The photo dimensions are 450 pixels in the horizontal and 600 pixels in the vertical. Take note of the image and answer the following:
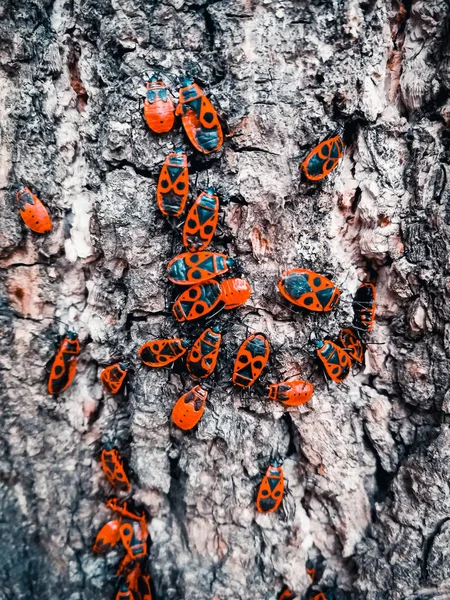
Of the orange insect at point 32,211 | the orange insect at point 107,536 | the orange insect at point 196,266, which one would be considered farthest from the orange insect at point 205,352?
the orange insect at point 107,536

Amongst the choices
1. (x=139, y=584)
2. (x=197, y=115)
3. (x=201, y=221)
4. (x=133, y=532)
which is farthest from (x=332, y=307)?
(x=139, y=584)

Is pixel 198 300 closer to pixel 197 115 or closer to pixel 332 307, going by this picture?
pixel 332 307

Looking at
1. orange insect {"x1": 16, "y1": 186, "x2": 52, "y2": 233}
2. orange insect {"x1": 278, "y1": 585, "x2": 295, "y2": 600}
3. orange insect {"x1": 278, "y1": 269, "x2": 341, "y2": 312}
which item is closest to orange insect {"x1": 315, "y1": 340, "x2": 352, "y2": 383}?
orange insect {"x1": 278, "y1": 269, "x2": 341, "y2": 312}

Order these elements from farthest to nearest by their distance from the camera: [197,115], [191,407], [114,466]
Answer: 1. [114,466]
2. [191,407]
3. [197,115]

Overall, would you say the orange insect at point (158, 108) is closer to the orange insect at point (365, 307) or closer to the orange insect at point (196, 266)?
the orange insect at point (196, 266)

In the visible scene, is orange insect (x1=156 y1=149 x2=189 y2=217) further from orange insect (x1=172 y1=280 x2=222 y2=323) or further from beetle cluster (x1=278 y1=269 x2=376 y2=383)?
beetle cluster (x1=278 y1=269 x2=376 y2=383)

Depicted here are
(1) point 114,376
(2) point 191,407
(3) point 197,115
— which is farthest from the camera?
(1) point 114,376

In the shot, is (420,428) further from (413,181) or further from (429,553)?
(413,181)
